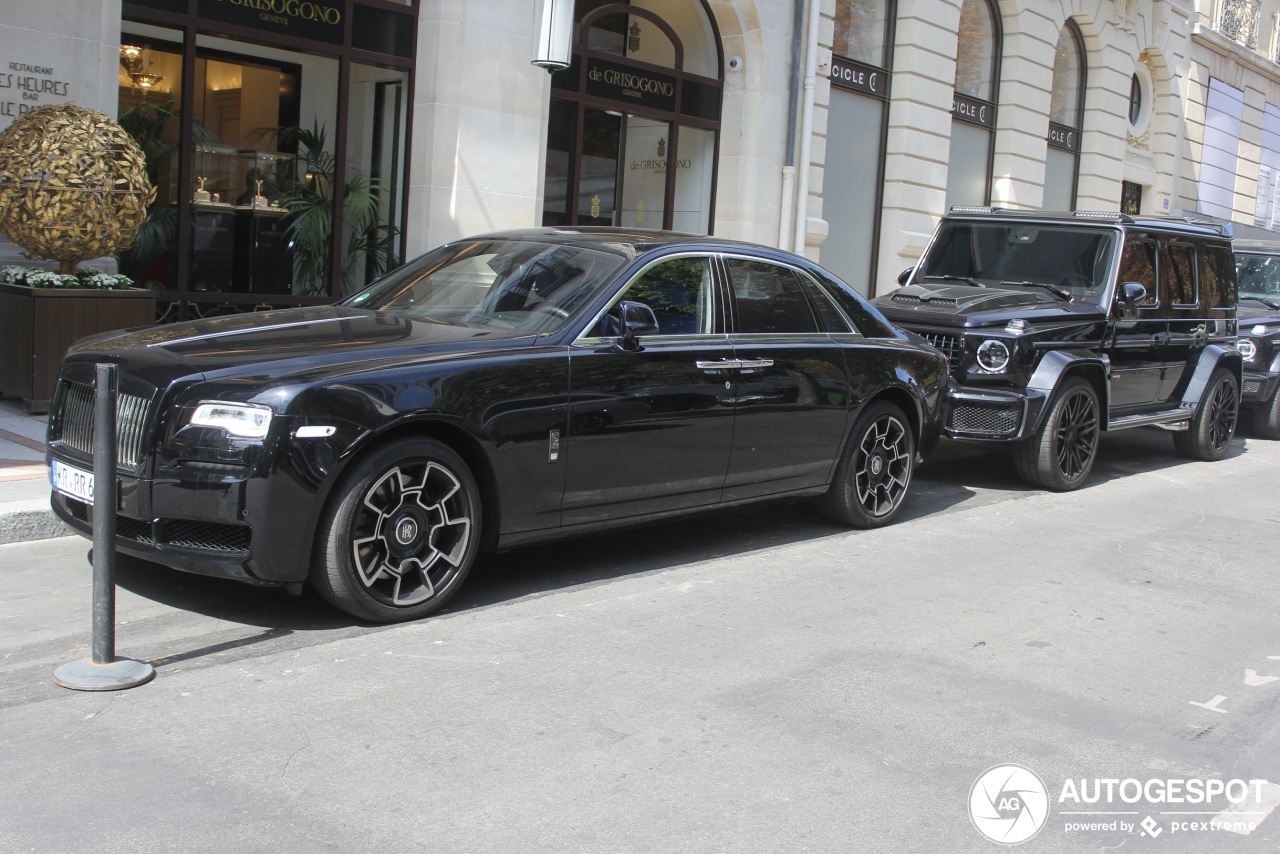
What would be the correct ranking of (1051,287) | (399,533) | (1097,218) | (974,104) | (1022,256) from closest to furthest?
(399,533)
(1051,287)
(1097,218)
(1022,256)
(974,104)

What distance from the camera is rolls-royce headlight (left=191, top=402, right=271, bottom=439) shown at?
15.8 ft

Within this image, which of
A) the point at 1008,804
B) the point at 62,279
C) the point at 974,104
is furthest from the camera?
the point at 974,104

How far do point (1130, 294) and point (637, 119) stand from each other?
25.0ft

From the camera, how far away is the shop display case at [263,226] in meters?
11.8

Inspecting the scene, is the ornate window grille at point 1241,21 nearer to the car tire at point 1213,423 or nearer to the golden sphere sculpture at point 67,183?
the car tire at point 1213,423

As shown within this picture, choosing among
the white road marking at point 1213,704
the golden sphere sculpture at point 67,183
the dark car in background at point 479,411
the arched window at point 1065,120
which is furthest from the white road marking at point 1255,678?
the arched window at point 1065,120

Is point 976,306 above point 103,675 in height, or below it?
above

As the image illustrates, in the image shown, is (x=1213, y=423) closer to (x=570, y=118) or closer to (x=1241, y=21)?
(x=570, y=118)

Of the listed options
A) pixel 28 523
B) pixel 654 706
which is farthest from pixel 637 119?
pixel 654 706

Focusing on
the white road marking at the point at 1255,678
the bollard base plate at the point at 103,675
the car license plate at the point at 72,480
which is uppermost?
the car license plate at the point at 72,480

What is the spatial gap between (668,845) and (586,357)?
2.82 m

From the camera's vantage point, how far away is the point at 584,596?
19.5 feet

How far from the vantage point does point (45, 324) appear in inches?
338

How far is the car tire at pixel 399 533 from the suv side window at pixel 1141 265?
6.70m
